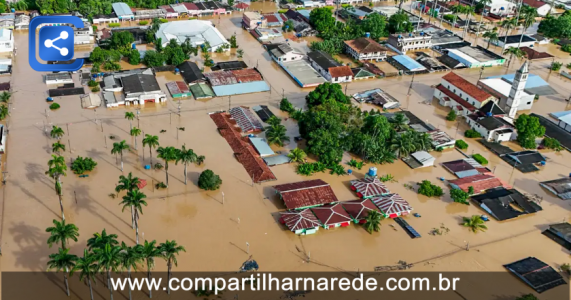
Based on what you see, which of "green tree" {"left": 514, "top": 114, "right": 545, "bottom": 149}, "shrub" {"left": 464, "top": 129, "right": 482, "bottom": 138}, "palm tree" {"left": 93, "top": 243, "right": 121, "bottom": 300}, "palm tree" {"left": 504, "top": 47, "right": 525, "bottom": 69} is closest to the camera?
"palm tree" {"left": 93, "top": 243, "right": 121, "bottom": 300}

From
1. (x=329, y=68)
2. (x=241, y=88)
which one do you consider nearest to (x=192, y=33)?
(x=241, y=88)

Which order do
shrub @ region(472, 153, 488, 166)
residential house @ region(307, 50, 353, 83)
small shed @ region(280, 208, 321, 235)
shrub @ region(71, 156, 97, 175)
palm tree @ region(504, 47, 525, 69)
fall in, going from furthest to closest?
palm tree @ region(504, 47, 525, 69) < residential house @ region(307, 50, 353, 83) < shrub @ region(472, 153, 488, 166) < shrub @ region(71, 156, 97, 175) < small shed @ region(280, 208, 321, 235)

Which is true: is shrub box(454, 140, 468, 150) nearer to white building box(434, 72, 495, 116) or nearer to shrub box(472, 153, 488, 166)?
shrub box(472, 153, 488, 166)

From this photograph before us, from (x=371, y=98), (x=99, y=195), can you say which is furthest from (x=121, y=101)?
(x=371, y=98)

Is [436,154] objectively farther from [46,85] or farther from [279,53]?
[46,85]

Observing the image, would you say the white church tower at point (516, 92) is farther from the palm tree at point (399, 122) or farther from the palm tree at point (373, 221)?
the palm tree at point (373, 221)

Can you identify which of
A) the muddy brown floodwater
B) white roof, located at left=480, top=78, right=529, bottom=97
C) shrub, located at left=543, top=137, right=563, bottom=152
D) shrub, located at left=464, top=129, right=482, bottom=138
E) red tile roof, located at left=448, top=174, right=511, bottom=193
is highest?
white roof, located at left=480, top=78, right=529, bottom=97

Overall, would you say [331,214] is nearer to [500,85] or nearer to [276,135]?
[276,135]

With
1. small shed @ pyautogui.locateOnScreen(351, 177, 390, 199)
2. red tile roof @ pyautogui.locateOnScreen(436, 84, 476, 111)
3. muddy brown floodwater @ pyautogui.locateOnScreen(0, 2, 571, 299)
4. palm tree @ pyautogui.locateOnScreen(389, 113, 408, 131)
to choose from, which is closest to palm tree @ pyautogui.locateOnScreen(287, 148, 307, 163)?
muddy brown floodwater @ pyautogui.locateOnScreen(0, 2, 571, 299)
